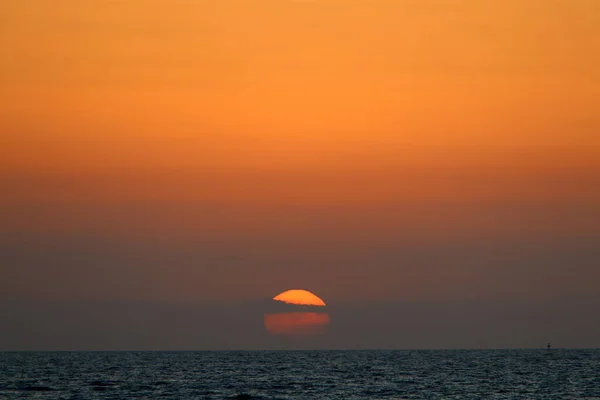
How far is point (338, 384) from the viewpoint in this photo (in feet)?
438

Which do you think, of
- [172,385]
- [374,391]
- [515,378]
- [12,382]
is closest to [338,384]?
[374,391]

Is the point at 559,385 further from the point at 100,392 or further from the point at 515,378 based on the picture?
the point at 100,392

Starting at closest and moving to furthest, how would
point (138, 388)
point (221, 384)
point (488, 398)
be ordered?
point (488, 398)
point (138, 388)
point (221, 384)

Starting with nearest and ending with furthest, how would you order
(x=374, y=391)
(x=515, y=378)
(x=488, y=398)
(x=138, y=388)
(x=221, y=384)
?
(x=488, y=398), (x=374, y=391), (x=138, y=388), (x=221, y=384), (x=515, y=378)

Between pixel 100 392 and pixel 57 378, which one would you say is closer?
pixel 100 392

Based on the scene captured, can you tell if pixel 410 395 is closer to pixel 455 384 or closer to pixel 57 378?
pixel 455 384

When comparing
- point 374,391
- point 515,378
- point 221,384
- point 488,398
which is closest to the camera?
point 488,398

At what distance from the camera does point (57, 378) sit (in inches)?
6176

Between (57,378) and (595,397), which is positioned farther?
(57,378)

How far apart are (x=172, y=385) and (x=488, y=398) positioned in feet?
164

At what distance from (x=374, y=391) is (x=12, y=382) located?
61796mm

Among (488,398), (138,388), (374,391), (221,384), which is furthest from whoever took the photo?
(221,384)

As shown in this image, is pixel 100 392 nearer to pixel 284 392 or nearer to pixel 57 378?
pixel 284 392

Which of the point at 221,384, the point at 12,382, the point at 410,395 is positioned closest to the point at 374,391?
the point at 410,395
